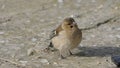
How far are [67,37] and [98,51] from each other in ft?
2.68

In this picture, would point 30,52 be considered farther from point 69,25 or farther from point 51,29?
A: point 51,29

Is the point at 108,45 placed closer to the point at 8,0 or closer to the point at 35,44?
the point at 35,44

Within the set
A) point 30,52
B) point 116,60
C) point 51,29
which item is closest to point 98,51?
point 116,60

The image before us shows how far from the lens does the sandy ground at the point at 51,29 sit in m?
7.36

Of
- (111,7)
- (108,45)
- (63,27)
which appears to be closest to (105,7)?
(111,7)

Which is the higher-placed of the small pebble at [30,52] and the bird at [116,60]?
the small pebble at [30,52]

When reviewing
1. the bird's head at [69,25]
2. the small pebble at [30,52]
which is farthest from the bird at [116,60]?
the small pebble at [30,52]

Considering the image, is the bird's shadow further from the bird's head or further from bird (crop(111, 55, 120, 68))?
A: the bird's head

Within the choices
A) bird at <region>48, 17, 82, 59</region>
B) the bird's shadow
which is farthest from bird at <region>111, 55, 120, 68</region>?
bird at <region>48, 17, 82, 59</region>

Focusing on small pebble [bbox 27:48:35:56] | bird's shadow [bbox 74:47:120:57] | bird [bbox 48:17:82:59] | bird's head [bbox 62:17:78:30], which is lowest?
bird's shadow [bbox 74:47:120:57]

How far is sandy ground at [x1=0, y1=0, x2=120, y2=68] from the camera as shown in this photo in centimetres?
736

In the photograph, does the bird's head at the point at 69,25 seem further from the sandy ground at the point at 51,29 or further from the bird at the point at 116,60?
the bird at the point at 116,60

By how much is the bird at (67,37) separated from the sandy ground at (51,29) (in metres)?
0.22

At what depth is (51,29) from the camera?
9.34 meters
